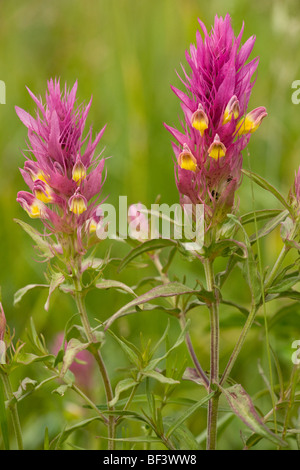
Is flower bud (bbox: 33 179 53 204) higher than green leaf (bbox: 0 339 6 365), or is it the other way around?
flower bud (bbox: 33 179 53 204)

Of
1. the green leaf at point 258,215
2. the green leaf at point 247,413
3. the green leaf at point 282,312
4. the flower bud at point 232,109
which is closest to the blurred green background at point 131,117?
the green leaf at point 282,312

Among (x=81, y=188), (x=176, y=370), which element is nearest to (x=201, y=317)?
(x=176, y=370)

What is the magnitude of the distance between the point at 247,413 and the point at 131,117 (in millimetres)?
1506

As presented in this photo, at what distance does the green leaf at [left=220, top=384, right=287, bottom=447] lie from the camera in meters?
0.76

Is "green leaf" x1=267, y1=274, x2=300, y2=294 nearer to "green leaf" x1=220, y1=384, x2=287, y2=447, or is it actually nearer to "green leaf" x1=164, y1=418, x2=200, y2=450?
"green leaf" x1=220, y1=384, x2=287, y2=447

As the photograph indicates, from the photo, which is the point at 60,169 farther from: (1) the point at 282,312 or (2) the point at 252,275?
(1) the point at 282,312

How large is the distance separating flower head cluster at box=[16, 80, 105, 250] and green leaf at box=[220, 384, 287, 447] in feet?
1.01

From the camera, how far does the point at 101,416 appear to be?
98cm

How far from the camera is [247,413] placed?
81cm

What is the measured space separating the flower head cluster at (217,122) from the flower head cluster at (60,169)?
0.45ft

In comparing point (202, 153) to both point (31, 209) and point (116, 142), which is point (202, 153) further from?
point (116, 142)

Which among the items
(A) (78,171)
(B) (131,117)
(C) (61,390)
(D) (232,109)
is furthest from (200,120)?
(B) (131,117)

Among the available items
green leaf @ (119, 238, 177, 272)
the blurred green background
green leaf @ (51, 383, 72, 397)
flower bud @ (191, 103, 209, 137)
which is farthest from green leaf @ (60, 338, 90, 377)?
the blurred green background
